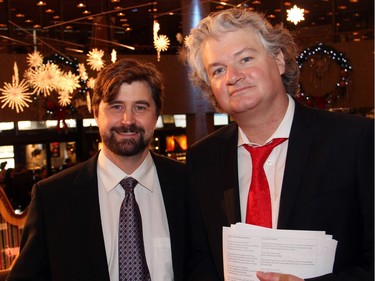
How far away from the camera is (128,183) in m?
2.31

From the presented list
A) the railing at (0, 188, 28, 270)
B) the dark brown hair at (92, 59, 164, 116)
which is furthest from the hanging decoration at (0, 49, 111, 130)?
the dark brown hair at (92, 59, 164, 116)

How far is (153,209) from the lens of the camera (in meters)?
2.33

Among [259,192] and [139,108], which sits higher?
[139,108]

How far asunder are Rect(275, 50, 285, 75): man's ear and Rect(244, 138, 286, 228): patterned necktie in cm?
27

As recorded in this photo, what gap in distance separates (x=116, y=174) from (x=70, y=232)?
293 mm

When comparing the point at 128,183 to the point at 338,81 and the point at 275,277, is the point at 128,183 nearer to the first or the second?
the point at 275,277

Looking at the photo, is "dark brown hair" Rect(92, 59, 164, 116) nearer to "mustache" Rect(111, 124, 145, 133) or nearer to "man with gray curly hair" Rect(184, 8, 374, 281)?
"mustache" Rect(111, 124, 145, 133)

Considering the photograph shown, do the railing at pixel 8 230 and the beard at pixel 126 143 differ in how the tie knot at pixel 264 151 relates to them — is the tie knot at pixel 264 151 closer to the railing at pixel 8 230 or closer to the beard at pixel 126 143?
the beard at pixel 126 143

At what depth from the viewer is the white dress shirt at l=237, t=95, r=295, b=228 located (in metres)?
1.78

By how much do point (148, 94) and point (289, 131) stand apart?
0.75 meters

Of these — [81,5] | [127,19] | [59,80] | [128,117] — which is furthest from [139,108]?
[81,5]

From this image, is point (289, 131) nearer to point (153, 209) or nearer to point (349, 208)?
point (349, 208)

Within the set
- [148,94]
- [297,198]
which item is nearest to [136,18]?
[148,94]

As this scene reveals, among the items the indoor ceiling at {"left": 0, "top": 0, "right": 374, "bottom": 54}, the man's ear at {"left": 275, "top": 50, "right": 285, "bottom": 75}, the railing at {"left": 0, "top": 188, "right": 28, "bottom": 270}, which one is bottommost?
the railing at {"left": 0, "top": 188, "right": 28, "bottom": 270}
